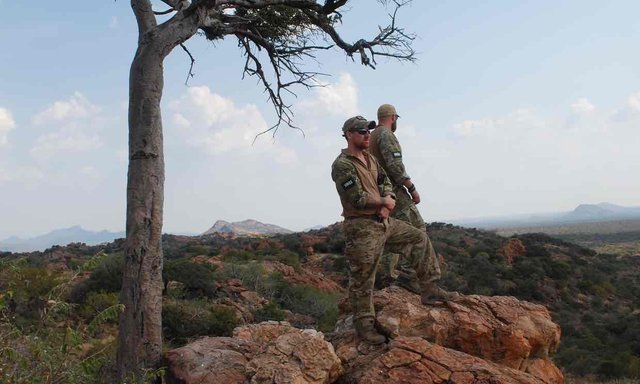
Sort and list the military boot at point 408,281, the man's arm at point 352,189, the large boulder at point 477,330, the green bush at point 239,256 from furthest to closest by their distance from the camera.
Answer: the green bush at point 239,256 → the military boot at point 408,281 → the large boulder at point 477,330 → the man's arm at point 352,189

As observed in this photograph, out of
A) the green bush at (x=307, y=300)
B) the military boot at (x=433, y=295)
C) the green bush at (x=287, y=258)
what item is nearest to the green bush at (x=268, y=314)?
the green bush at (x=307, y=300)

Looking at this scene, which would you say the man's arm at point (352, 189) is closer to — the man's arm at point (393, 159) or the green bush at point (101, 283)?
the man's arm at point (393, 159)

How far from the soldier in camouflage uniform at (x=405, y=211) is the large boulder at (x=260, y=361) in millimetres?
1461

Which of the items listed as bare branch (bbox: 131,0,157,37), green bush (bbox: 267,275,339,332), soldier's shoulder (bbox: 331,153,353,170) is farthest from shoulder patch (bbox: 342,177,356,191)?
green bush (bbox: 267,275,339,332)

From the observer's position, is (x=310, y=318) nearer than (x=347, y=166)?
No

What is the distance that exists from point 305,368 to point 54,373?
5.93 ft

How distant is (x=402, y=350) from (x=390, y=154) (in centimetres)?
224

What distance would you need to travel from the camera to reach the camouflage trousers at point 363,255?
16.1 feet

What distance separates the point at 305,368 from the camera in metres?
4.23

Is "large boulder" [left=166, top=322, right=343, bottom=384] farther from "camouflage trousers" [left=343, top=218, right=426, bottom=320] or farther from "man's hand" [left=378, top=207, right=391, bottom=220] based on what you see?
"man's hand" [left=378, top=207, right=391, bottom=220]

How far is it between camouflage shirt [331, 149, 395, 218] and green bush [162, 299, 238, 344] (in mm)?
6142

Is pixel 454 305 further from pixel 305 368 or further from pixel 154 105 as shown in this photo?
pixel 154 105

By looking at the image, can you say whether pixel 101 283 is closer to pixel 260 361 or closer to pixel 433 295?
pixel 433 295

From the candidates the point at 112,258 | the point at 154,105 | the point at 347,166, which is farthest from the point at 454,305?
the point at 112,258
